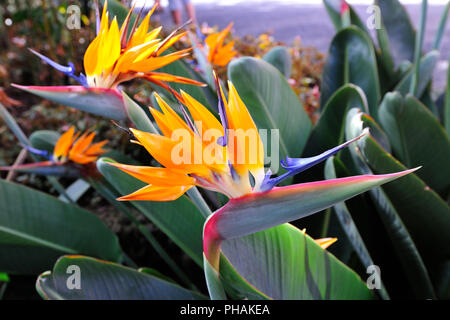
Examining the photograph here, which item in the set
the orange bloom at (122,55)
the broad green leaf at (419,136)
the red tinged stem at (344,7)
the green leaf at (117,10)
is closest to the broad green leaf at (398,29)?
the red tinged stem at (344,7)

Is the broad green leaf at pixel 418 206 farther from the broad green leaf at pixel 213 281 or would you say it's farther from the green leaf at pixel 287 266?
the broad green leaf at pixel 213 281

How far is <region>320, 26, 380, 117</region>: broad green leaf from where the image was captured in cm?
87

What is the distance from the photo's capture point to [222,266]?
14.8 inches

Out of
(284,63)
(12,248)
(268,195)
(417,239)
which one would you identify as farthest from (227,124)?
(284,63)

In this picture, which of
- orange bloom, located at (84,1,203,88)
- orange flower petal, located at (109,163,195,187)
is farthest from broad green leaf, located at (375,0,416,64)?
orange flower petal, located at (109,163,195,187)

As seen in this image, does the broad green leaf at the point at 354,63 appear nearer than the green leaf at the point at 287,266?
No

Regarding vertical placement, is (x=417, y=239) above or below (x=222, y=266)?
below

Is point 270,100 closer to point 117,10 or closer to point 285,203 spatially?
point 117,10

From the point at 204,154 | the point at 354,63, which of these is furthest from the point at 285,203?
the point at 354,63

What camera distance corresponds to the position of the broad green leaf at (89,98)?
0.40m

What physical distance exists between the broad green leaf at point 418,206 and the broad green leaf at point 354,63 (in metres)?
0.27

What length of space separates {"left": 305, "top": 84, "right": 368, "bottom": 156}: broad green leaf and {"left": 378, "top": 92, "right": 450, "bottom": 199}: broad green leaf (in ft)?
0.23
